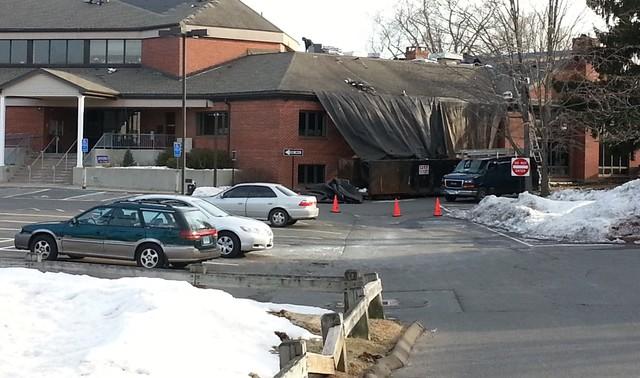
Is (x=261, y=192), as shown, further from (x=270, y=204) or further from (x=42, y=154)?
(x=42, y=154)

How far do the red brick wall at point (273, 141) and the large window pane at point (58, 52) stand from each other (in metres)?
13.6

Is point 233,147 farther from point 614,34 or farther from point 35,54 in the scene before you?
point 614,34

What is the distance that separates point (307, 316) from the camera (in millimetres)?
10086

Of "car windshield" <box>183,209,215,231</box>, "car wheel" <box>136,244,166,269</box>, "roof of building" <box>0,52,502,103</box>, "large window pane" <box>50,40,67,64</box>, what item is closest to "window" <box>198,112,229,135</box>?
"roof of building" <box>0,52,502,103</box>

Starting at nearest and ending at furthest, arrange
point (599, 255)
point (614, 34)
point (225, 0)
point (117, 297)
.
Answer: point (117, 297) → point (599, 255) → point (614, 34) → point (225, 0)

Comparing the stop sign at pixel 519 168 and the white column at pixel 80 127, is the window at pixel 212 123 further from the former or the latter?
the stop sign at pixel 519 168

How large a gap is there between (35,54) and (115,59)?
582 centimetres

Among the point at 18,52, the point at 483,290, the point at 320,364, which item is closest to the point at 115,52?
the point at 18,52

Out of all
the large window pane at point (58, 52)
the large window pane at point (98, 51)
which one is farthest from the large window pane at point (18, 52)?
the large window pane at point (98, 51)

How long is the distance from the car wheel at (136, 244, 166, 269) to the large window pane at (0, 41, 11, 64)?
142 feet

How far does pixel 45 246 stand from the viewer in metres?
16.4

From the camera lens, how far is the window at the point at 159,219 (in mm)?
15750

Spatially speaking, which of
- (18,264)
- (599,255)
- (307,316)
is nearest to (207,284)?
(307,316)

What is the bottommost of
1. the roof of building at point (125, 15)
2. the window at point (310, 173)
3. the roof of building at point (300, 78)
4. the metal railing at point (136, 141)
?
the window at point (310, 173)
